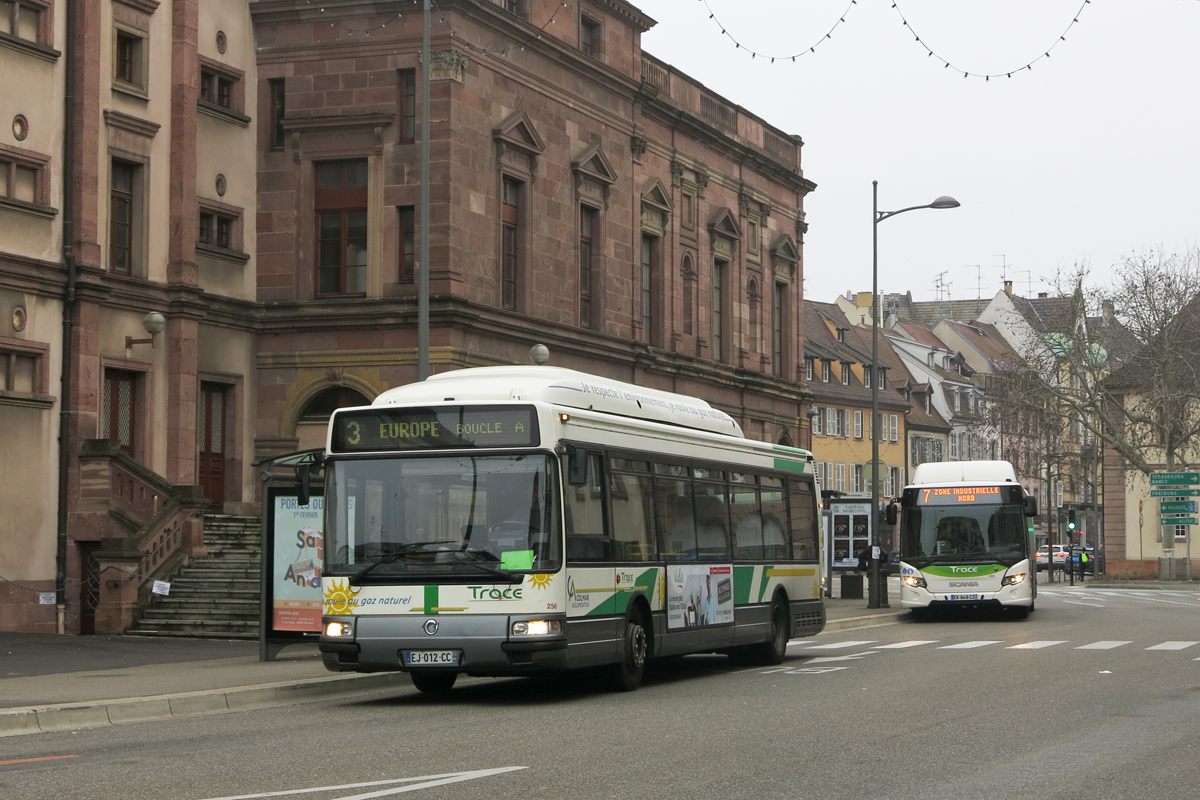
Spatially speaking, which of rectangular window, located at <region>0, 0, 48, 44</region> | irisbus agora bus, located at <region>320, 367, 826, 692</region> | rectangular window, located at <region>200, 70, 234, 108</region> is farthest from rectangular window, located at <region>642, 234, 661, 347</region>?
irisbus agora bus, located at <region>320, 367, 826, 692</region>

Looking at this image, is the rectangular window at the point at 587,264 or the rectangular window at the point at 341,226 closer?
the rectangular window at the point at 341,226

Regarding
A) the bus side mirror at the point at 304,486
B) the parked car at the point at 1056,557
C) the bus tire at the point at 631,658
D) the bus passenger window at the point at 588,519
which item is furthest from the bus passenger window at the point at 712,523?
the parked car at the point at 1056,557

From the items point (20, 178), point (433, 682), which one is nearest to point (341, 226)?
point (20, 178)

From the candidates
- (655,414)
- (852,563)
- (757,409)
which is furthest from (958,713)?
(852,563)

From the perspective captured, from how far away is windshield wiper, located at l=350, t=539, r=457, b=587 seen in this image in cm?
1612

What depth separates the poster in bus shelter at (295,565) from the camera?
2045 cm

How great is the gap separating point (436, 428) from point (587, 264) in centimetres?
2590

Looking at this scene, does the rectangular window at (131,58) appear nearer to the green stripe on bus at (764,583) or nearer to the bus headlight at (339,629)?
the green stripe on bus at (764,583)

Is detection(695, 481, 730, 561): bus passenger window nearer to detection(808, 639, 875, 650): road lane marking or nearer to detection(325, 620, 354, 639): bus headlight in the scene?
detection(325, 620, 354, 639): bus headlight

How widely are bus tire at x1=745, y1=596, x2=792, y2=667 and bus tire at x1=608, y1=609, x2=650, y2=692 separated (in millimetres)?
4363

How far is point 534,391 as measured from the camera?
658 inches

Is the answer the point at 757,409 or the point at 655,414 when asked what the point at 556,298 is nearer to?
the point at 757,409

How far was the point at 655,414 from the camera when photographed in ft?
64.1

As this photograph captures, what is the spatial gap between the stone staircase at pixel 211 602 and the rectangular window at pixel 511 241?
9928mm
